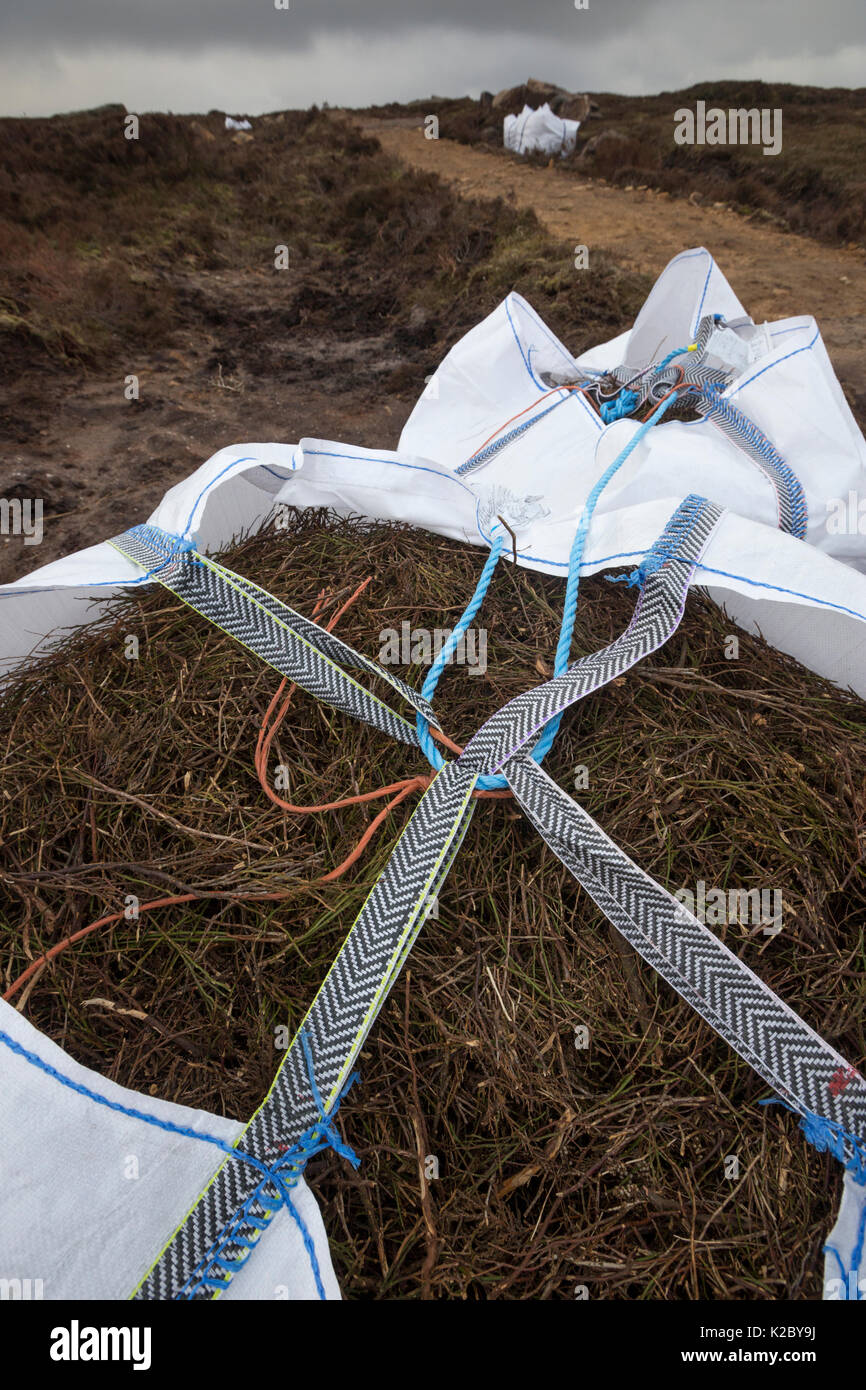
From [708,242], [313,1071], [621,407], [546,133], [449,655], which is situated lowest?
[313,1071]

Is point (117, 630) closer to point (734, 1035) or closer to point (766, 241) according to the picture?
point (734, 1035)

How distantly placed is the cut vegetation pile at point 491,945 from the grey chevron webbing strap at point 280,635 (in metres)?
0.05

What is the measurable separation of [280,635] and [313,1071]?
71 cm

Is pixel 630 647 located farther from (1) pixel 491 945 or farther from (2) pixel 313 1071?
(2) pixel 313 1071

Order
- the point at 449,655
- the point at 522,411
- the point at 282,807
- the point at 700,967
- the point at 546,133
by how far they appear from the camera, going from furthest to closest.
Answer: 1. the point at 546,133
2. the point at 522,411
3. the point at 449,655
4. the point at 282,807
5. the point at 700,967

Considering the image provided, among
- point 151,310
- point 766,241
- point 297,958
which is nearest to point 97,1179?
Answer: point 297,958

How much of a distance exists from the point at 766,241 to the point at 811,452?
10.3 metres

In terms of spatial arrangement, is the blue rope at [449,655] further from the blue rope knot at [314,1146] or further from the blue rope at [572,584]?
the blue rope knot at [314,1146]

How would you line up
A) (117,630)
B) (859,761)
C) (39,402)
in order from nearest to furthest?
1. (859,761)
2. (117,630)
3. (39,402)

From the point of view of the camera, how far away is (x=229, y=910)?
110 cm

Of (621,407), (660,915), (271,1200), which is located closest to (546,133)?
(621,407)

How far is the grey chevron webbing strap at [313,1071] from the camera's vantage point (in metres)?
0.85

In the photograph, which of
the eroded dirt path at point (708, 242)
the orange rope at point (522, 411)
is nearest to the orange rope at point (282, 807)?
the orange rope at point (522, 411)

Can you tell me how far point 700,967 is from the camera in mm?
986
